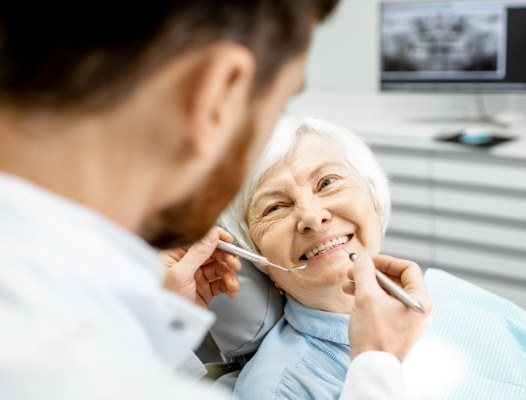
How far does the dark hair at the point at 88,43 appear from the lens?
0.58m

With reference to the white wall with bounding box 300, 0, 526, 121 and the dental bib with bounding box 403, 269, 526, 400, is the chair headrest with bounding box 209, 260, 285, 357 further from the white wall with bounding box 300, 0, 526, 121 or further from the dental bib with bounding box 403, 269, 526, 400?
the white wall with bounding box 300, 0, 526, 121

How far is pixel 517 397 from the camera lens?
146cm

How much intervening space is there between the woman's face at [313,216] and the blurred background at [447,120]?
1.57m

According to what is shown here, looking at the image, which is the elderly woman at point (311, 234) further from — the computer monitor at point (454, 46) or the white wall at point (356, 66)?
the white wall at point (356, 66)

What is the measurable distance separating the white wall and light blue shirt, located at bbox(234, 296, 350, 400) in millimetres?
2472

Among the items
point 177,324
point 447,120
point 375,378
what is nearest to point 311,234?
point 375,378

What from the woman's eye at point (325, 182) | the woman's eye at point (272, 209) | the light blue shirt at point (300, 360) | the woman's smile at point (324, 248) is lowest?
the light blue shirt at point (300, 360)

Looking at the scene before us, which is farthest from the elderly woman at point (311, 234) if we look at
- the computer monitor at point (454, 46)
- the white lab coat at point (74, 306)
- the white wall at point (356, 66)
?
the white wall at point (356, 66)

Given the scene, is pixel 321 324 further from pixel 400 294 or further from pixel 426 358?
pixel 400 294

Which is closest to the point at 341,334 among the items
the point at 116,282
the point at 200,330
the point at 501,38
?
the point at 200,330

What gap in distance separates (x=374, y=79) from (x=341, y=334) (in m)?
2.77

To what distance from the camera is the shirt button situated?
697 millimetres

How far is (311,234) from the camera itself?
1467 mm

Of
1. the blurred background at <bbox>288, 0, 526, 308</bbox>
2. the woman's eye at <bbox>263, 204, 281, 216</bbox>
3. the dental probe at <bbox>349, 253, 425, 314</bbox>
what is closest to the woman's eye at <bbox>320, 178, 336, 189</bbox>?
the woman's eye at <bbox>263, 204, 281, 216</bbox>
